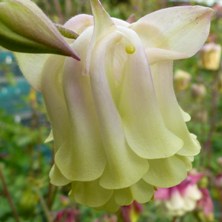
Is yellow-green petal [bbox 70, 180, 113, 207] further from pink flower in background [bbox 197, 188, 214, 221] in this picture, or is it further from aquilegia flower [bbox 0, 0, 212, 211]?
pink flower in background [bbox 197, 188, 214, 221]

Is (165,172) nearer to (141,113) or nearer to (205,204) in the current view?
(141,113)

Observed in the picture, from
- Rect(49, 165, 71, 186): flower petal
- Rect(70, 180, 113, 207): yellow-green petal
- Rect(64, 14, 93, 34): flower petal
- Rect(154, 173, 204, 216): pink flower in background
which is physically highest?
Rect(64, 14, 93, 34): flower petal

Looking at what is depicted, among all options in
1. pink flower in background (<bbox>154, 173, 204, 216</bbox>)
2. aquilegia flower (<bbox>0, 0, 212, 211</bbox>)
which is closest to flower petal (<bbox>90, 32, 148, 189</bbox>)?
aquilegia flower (<bbox>0, 0, 212, 211</bbox>)

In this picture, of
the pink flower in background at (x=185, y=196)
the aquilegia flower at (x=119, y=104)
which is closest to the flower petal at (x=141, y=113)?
the aquilegia flower at (x=119, y=104)

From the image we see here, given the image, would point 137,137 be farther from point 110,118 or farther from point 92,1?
point 92,1

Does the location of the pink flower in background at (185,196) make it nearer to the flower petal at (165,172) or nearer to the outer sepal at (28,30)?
the flower petal at (165,172)

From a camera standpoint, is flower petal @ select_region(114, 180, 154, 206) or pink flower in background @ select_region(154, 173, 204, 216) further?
pink flower in background @ select_region(154, 173, 204, 216)
